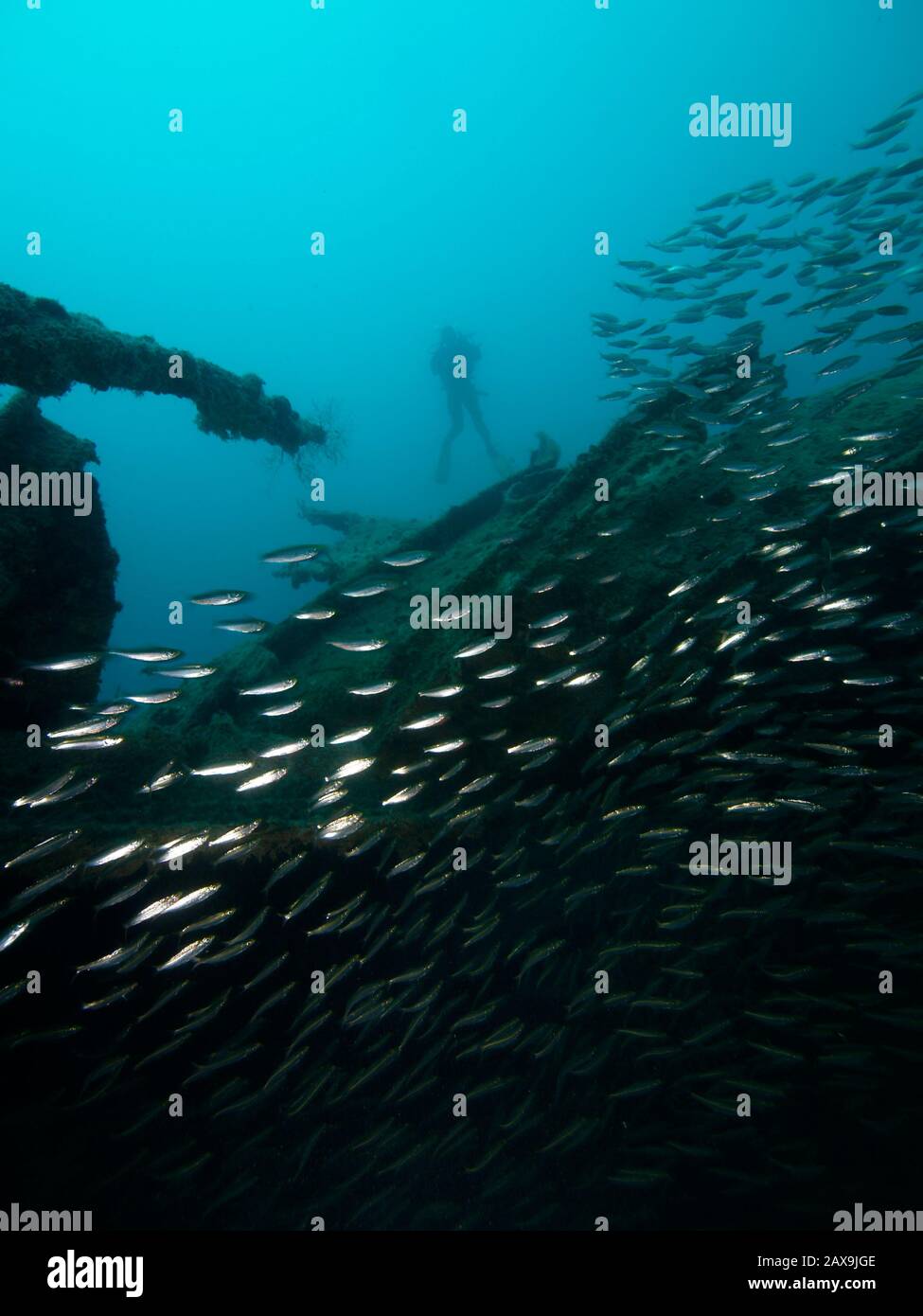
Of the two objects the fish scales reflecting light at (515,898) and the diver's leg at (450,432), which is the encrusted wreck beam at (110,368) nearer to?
the fish scales reflecting light at (515,898)

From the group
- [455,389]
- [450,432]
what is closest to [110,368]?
[450,432]

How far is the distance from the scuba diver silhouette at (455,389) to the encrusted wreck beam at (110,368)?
64.3 feet

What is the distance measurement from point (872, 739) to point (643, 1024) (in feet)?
12.5

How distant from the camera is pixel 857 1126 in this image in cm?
606

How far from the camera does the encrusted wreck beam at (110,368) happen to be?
692 cm

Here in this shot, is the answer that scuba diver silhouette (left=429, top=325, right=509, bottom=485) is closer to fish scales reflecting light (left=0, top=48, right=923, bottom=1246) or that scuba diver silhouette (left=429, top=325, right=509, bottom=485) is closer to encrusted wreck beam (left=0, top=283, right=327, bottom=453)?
encrusted wreck beam (left=0, top=283, right=327, bottom=453)

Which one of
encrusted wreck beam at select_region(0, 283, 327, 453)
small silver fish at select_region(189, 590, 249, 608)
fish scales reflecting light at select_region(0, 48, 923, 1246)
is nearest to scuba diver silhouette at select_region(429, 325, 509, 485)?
encrusted wreck beam at select_region(0, 283, 327, 453)

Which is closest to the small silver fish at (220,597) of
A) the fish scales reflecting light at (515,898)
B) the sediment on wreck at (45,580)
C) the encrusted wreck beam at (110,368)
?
the fish scales reflecting light at (515,898)

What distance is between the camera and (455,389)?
120 ft

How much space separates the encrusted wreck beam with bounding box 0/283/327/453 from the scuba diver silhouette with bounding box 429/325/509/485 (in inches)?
772

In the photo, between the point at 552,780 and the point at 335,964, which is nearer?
the point at 335,964

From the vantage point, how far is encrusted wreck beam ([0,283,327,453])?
6922 millimetres

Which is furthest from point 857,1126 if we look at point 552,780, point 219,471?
point 219,471
